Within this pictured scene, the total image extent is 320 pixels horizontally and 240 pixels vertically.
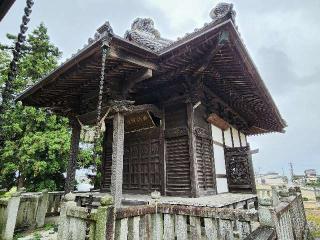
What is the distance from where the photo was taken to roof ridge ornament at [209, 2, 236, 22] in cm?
484

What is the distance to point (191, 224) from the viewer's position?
15.4ft

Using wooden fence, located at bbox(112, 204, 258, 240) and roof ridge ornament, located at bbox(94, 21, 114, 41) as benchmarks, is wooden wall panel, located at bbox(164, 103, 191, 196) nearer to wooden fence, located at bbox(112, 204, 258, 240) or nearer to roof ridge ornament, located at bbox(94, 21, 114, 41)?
wooden fence, located at bbox(112, 204, 258, 240)

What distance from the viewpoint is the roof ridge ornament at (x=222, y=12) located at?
4845mm

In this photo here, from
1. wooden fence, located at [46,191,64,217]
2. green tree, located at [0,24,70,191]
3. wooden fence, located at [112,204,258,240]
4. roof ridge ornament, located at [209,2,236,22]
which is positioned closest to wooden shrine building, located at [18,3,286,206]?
roof ridge ornament, located at [209,2,236,22]

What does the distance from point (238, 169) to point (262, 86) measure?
153 inches

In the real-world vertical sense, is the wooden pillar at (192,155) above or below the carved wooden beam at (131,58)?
below

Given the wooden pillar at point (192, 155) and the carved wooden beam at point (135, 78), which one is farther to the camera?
the wooden pillar at point (192, 155)

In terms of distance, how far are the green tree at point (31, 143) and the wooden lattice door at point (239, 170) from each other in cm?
939

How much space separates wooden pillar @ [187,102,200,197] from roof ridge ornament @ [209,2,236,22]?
9.53 ft

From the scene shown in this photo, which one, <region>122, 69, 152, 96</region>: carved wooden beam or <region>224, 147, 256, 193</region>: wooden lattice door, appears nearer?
<region>122, 69, 152, 96</region>: carved wooden beam

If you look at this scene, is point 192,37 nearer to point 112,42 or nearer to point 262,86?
point 112,42

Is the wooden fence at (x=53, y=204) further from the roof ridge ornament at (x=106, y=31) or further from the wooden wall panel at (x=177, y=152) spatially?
the roof ridge ornament at (x=106, y=31)

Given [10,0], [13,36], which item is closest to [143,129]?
[10,0]

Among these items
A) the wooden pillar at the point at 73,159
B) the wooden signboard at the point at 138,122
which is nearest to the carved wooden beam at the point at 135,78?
the wooden signboard at the point at 138,122
